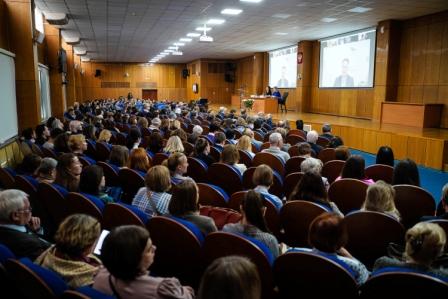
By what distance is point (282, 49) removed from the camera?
22.2 metres

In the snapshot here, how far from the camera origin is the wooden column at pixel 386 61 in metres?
13.6

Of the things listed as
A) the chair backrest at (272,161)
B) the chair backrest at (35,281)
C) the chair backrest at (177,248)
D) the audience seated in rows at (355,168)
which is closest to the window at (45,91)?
the chair backrest at (272,161)

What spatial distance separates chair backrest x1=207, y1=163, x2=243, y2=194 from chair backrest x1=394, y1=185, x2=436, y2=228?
1852mm

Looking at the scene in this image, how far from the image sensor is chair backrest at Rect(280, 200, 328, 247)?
3143mm

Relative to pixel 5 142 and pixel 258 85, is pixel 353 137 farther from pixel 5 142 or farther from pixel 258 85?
pixel 258 85

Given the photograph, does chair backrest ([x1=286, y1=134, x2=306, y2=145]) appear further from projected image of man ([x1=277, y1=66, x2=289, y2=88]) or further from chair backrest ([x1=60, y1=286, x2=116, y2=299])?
projected image of man ([x1=277, y1=66, x2=289, y2=88])

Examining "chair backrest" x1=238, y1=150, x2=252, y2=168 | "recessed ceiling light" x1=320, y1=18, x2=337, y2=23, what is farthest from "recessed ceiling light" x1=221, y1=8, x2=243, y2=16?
"chair backrest" x1=238, y1=150, x2=252, y2=168

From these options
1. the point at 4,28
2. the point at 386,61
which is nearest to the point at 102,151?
the point at 4,28

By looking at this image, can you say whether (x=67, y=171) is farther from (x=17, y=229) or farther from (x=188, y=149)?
(x=188, y=149)

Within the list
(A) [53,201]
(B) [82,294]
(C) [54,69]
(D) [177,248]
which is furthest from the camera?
(C) [54,69]

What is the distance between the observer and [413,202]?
3.89 meters

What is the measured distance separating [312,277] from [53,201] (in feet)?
8.56

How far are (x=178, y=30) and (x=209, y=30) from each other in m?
1.33

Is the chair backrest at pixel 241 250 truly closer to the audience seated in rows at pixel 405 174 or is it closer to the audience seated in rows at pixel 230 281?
the audience seated in rows at pixel 230 281
